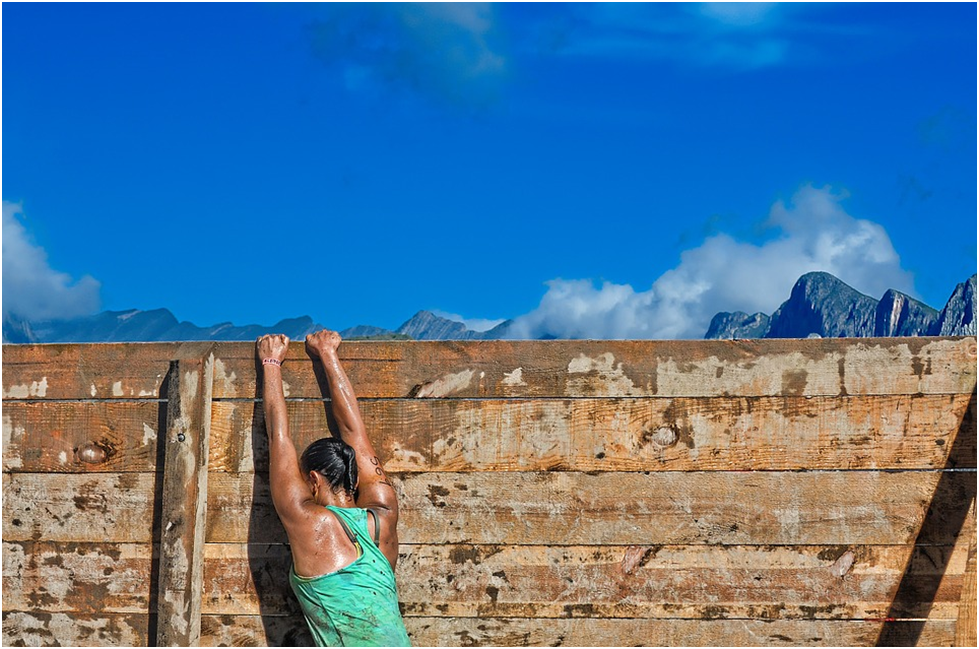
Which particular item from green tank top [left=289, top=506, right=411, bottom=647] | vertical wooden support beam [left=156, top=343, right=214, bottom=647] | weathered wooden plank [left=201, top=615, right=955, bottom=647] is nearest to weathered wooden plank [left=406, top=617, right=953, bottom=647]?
weathered wooden plank [left=201, top=615, right=955, bottom=647]

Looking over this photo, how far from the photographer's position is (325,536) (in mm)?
3320

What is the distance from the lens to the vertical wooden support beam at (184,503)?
3.48 m

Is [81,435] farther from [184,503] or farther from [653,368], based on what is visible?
[653,368]

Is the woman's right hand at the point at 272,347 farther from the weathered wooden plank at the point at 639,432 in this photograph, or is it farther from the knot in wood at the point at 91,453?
the knot in wood at the point at 91,453

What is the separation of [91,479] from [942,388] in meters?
3.90

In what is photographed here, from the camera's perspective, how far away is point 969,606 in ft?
11.6

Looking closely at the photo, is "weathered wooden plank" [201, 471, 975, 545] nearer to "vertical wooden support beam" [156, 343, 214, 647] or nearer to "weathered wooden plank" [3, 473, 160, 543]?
"vertical wooden support beam" [156, 343, 214, 647]

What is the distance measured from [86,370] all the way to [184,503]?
84 cm

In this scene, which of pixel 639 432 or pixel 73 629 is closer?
pixel 639 432

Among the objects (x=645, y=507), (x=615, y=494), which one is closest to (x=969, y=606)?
(x=645, y=507)

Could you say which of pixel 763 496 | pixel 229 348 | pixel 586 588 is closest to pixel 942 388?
pixel 763 496

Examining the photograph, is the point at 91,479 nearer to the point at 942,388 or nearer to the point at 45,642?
the point at 45,642

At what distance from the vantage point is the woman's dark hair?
11.3ft

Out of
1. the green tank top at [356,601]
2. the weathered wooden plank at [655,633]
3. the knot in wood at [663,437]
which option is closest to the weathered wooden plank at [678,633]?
the weathered wooden plank at [655,633]
